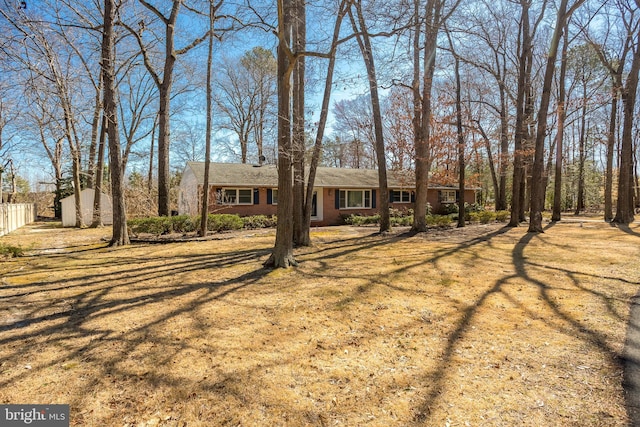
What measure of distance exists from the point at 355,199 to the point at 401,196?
344cm

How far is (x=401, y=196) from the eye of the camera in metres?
21.4

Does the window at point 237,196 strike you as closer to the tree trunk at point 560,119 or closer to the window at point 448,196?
the window at point 448,196

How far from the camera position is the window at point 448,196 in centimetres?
2292

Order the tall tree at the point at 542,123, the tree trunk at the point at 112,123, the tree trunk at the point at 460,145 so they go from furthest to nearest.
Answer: the tree trunk at the point at 460,145, the tall tree at the point at 542,123, the tree trunk at the point at 112,123

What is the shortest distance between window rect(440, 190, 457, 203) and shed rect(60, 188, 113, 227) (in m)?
22.2

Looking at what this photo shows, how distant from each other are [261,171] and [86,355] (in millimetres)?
17391

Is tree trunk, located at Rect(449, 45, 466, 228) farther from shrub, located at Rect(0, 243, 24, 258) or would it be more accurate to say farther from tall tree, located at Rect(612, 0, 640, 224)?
shrub, located at Rect(0, 243, 24, 258)

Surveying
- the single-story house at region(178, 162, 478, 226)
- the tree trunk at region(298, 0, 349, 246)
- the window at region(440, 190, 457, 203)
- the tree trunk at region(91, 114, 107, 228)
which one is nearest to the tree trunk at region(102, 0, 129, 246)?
the single-story house at region(178, 162, 478, 226)

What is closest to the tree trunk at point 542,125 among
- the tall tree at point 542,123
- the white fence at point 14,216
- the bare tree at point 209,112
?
the tall tree at point 542,123

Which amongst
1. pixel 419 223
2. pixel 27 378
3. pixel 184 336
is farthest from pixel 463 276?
pixel 419 223

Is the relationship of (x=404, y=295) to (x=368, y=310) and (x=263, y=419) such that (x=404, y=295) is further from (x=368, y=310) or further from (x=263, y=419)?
(x=263, y=419)

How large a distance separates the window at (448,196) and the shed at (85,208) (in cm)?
2222

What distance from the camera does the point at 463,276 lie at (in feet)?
20.0

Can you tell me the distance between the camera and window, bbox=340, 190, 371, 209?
19.8m
